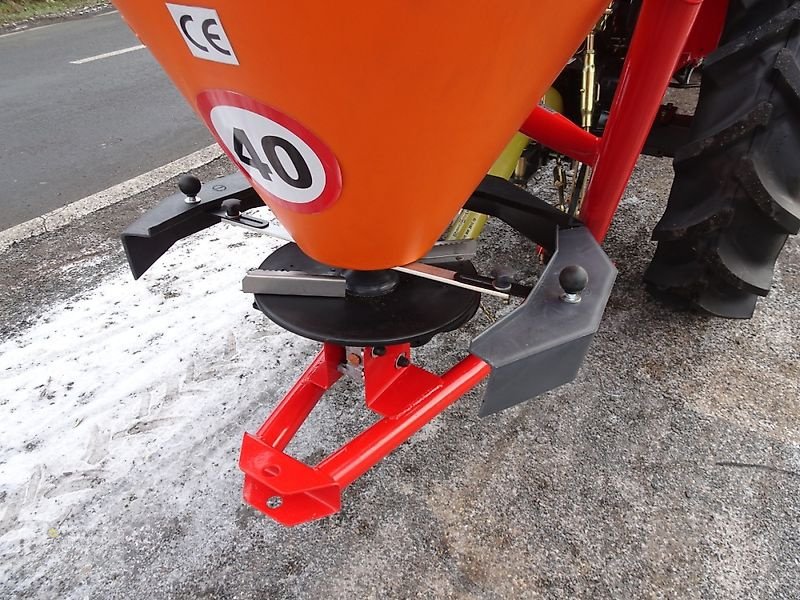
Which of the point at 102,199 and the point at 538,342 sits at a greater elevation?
the point at 538,342

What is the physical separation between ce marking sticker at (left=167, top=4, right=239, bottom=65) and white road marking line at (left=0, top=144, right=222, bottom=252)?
2064 millimetres

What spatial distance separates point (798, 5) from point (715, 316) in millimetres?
888

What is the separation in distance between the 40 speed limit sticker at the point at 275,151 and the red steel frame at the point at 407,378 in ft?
1.30

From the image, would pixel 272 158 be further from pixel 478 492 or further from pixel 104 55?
pixel 104 55

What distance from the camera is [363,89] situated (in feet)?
2.31

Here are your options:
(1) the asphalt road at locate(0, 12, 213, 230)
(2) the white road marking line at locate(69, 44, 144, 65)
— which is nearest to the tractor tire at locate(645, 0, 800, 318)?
(1) the asphalt road at locate(0, 12, 213, 230)

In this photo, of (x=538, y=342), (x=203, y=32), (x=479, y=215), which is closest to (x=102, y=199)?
(x=479, y=215)

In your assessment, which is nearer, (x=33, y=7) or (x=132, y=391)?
(x=132, y=391)

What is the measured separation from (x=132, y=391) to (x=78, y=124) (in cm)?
290

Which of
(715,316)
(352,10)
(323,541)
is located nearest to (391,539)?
(323,541)

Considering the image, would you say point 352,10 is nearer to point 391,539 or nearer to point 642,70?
point 642,70

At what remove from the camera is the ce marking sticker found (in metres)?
0.66

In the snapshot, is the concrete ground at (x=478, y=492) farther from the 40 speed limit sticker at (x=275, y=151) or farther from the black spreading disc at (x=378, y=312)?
the 40 speed limit sticker at (x=275, y=151)

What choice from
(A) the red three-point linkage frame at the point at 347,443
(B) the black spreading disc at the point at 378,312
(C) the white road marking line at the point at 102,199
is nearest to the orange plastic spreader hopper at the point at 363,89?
(B) the black spreading disc at the point at 378,312
